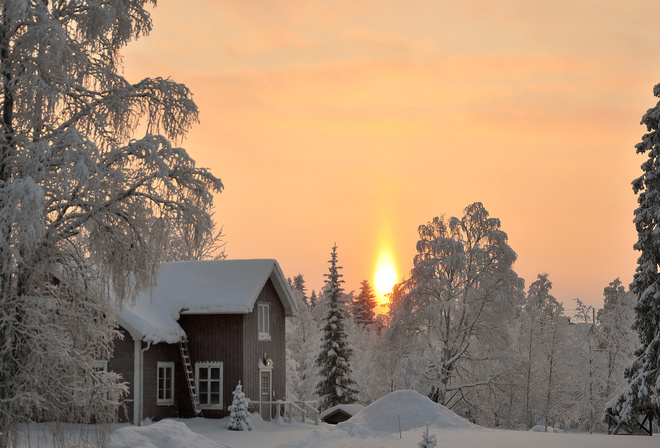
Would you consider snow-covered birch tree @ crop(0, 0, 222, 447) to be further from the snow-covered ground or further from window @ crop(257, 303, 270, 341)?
window @ crop(257, 303, 270, 341)

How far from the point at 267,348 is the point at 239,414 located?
4788 millimetres

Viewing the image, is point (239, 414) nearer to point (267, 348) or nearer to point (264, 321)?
point (267, 348)

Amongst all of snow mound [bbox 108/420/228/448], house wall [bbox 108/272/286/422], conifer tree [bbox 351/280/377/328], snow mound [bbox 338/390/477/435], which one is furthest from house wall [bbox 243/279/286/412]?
conifer tree [bbox 351/280/377/328]

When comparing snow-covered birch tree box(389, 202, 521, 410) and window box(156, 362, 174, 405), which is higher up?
snow-covered birch tree box(389, 202, 521, 410)

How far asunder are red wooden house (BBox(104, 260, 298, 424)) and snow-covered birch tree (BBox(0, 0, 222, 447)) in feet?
48.0

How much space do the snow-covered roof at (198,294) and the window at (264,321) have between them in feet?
3.80

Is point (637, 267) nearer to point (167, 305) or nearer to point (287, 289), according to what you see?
point (287, 289)

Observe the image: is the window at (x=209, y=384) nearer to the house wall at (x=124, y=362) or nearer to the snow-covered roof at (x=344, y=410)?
the house wall at (x=124, y=362)

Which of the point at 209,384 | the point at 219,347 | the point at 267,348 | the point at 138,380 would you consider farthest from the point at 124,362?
the point at 267,348

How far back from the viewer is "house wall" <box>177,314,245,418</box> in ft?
99.2

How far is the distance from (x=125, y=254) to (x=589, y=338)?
4702 centimetres

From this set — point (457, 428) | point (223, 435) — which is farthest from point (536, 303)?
point (223, 435)

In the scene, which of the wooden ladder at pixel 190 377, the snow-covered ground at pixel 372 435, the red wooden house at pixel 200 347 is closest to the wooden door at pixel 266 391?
the red wooden house at pixel 200 347

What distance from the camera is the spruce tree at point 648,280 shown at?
82.1 ft
